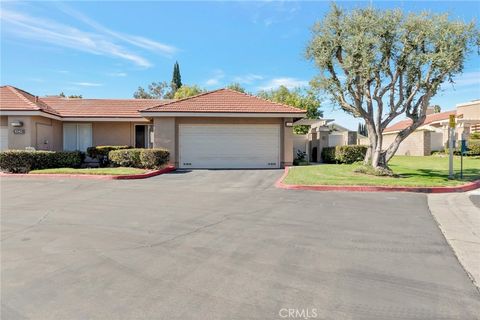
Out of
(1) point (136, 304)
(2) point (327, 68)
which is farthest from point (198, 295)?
(2) point (327, 68)

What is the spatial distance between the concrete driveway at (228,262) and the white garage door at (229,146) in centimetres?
970

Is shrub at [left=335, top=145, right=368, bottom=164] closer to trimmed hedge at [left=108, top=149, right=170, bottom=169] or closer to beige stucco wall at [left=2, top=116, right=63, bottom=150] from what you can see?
trimmed hedge at [left=108, top=149, right=170, bottom=169]

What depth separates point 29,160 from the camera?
1484 cm

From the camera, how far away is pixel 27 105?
57.4ft

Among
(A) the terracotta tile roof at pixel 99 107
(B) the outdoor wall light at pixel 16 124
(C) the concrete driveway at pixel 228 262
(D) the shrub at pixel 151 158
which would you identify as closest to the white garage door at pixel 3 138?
(B) the outdoor wall light at pixel 16 124

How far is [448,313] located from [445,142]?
28.7 meters

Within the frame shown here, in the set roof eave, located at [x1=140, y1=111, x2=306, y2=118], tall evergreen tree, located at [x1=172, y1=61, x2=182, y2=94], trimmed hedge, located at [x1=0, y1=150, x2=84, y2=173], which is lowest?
trimmed hedge, located at [x1=0, y1=150, x2=84, y2=173]

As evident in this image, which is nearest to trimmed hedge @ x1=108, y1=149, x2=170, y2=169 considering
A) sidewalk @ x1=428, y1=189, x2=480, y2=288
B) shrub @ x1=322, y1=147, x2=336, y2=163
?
shrub @ x1=322, y1=147, x2=336, y2=163

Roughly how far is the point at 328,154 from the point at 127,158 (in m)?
12.2

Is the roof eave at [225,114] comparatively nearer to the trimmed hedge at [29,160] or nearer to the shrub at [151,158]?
the shrub at [151,158]

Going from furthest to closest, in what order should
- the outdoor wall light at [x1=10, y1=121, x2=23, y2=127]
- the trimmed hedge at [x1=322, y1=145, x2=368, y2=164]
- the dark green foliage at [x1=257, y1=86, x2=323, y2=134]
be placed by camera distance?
the dark green foliage at [x1=257, y1=86, x2=323, y2=134], the trimmed hedge at [x1=322, y1=145, x2=368, y2=164], the outdoor wall light at [x1=10, y1=121, x2=23, y2=127]

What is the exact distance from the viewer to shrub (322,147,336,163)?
20.1 meters

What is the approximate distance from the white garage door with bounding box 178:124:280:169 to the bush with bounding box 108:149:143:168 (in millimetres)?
2744

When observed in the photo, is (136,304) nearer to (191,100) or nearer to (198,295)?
(198,295)
